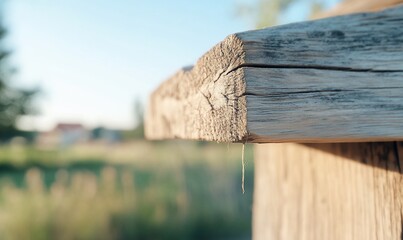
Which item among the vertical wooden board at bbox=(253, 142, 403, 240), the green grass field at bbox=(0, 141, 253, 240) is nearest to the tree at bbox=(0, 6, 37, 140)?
the green grass field at bbox=(0, 141, 253, 240)

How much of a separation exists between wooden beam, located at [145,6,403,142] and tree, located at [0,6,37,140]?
59.1 ft

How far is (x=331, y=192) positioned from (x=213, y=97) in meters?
0.39

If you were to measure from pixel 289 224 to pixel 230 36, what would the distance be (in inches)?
24.1

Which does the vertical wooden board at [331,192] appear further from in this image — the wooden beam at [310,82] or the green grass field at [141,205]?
the green grass field at [141,205]

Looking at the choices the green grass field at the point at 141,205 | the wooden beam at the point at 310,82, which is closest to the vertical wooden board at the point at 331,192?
the wooden beam at the point at 310,82

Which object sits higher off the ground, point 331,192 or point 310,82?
point 310,82

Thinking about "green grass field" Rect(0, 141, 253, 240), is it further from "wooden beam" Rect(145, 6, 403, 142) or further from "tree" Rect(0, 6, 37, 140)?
"tree" Rect(0, 6, 37, 140)

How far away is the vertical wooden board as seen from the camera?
0.74m

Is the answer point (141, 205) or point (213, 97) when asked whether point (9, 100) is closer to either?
point (141, 205)

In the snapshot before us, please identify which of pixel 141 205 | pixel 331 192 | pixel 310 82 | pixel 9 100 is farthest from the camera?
pixel 9 100

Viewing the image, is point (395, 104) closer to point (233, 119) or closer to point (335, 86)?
point (335, 86)

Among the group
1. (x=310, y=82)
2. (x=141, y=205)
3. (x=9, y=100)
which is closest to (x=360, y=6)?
(x=310, y=82)

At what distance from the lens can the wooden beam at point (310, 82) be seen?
1.68ft

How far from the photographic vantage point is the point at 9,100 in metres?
17.3
